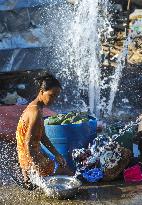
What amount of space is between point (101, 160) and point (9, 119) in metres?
2.64

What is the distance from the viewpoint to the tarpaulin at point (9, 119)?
7779 millimetres

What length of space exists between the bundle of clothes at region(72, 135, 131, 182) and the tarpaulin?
1774 mm

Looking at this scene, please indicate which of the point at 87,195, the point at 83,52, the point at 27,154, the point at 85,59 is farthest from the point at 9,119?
the point at 83,52

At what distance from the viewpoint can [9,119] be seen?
8.33 meters

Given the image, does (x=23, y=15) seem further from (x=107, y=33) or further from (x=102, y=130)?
(x=107, y=33)

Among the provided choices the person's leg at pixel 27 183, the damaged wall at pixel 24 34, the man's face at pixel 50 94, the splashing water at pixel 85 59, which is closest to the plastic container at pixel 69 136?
the person's leg at pixel 27 183

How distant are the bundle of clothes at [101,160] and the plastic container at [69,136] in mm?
94

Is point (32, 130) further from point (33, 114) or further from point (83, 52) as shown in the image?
point (83, 52)

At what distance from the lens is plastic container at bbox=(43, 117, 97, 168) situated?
6246 millimetres

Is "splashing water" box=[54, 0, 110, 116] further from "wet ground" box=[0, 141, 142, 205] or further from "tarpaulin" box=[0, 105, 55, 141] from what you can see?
"wet ground" box=[0, 141, 142, 205]

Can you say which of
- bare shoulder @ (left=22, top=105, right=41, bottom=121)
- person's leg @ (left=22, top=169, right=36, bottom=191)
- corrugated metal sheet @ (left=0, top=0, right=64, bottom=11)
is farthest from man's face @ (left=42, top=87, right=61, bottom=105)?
corrugated metal sheet @ (left=0, top=0, right=64, bottom=11)

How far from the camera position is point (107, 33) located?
1507 cm

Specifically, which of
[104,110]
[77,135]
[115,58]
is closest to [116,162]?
[77,135]

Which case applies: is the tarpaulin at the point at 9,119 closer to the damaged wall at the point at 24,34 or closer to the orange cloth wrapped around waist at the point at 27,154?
the damaged wall at the point at 24,34
